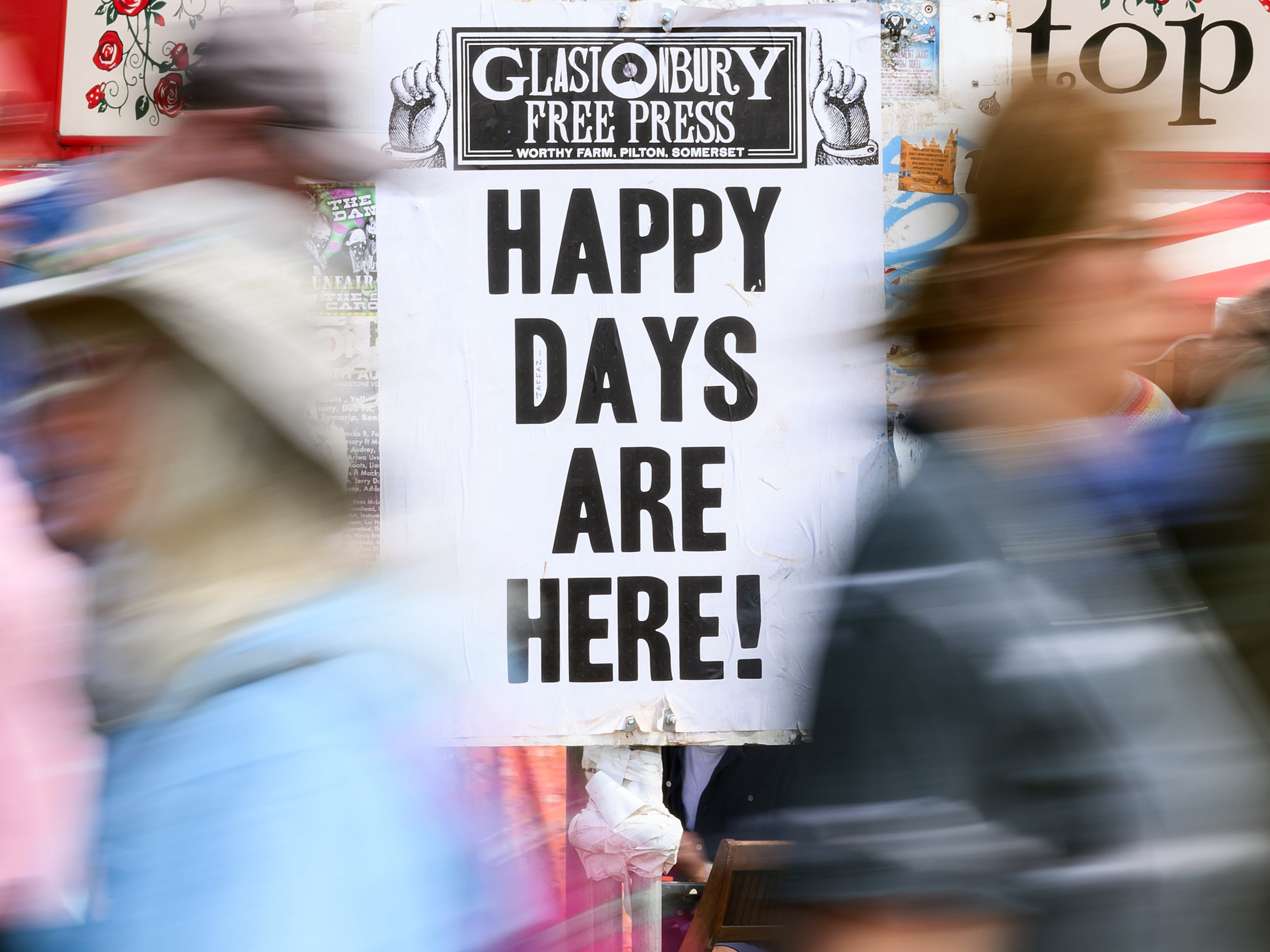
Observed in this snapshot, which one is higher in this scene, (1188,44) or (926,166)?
(1188,44)

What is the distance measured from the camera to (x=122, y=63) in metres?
1.86

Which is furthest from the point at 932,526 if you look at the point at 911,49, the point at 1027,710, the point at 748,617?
the point at 911,49

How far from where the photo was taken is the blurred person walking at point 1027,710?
74cm

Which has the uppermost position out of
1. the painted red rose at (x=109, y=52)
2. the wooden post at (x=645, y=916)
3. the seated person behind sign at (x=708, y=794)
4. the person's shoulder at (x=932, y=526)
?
the painted red rose at (x=109, y=52)

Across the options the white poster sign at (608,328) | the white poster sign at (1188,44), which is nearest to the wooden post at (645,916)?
the white poster sign at (608,328)

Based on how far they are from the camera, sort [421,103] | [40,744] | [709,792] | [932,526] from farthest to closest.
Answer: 1. [709,792]
2. [421,103]
3. [932,526]
4. [40,744]

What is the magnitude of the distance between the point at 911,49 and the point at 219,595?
1.72 m

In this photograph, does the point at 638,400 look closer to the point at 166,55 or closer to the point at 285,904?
the point at 166,55

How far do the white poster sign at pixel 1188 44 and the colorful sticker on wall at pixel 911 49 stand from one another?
0.53 feet

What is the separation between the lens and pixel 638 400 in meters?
1.86

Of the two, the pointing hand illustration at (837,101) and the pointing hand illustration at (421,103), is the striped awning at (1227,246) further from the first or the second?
the pointing hand illustration at (421,103)

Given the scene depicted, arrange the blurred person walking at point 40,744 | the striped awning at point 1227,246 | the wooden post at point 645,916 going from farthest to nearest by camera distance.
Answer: the wooden post at point 645,916
the striped awning at point 1227,246
the blurred person walking at point 40,744

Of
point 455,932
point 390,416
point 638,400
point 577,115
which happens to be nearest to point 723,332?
point 638,400

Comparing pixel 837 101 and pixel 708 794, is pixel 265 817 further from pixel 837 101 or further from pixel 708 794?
pixel 837 101
